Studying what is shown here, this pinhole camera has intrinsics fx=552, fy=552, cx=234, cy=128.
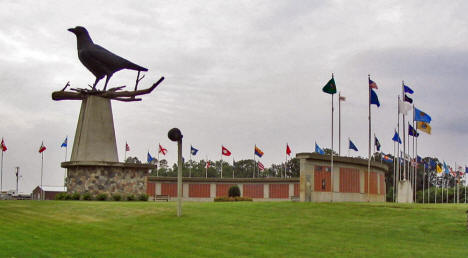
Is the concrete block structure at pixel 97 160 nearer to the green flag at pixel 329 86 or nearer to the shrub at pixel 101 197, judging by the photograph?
the shrub at pixel 101 197

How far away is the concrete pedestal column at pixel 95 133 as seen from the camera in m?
46.5

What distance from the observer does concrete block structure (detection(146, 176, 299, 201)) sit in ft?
205

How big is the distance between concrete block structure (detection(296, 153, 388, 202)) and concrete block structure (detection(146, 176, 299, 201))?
18.7 meters

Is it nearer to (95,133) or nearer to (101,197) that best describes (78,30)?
(95,133)

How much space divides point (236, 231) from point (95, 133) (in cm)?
2844

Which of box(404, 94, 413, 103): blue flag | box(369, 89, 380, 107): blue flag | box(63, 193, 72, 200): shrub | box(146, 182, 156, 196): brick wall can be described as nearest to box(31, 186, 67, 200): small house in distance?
box(146, 182, 156, 196): brick wall

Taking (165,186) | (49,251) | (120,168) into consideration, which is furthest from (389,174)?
(49,251)

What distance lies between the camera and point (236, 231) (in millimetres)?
21312

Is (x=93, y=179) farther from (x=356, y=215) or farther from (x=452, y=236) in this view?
(x=452, y=236)

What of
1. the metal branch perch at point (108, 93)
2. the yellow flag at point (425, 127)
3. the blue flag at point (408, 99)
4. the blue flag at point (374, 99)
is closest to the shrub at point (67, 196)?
the metal branch perch at point (108, 93)

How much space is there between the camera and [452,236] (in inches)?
810

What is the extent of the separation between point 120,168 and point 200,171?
233 ft

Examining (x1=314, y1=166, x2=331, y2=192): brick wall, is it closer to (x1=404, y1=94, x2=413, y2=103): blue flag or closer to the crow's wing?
(x1=404, y1=94, x2=413, y2=103): blue flag

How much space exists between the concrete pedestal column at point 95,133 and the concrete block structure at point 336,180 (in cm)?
1941
